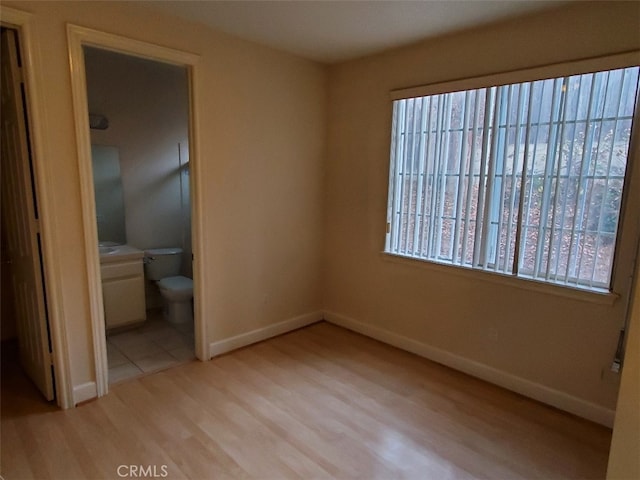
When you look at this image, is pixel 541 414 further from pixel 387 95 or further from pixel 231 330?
pixel 387 95

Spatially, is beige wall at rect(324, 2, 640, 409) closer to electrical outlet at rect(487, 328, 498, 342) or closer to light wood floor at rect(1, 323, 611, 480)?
electrical outlet at rect(487, 328, 498, 342)

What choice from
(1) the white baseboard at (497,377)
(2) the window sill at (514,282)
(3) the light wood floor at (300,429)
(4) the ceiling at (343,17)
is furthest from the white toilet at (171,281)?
(4) the ceiling at (343,17)

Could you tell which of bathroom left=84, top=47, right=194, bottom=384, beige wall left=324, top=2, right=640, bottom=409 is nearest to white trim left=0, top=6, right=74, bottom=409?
bathroom left=84, top=47, right=194, bottom=384

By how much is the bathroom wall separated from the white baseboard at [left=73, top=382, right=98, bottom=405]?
1.84 m

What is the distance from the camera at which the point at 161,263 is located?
404 centimetres

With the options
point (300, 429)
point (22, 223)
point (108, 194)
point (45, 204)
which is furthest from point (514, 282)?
point (108, 194)

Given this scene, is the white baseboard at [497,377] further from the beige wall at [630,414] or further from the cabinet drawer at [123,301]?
the cabinet drawer at [123,301]

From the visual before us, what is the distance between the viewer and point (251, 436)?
2215 mm

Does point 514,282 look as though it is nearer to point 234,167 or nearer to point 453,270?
point 453,270

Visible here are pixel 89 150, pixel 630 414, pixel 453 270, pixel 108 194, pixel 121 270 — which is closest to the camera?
pixel 630 414

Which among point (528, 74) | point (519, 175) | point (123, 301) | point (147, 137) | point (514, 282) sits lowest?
point (123, 301)

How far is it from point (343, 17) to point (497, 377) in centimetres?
271

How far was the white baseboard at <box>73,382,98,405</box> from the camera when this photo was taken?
2.46m

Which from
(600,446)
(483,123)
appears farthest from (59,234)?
(600,446)
